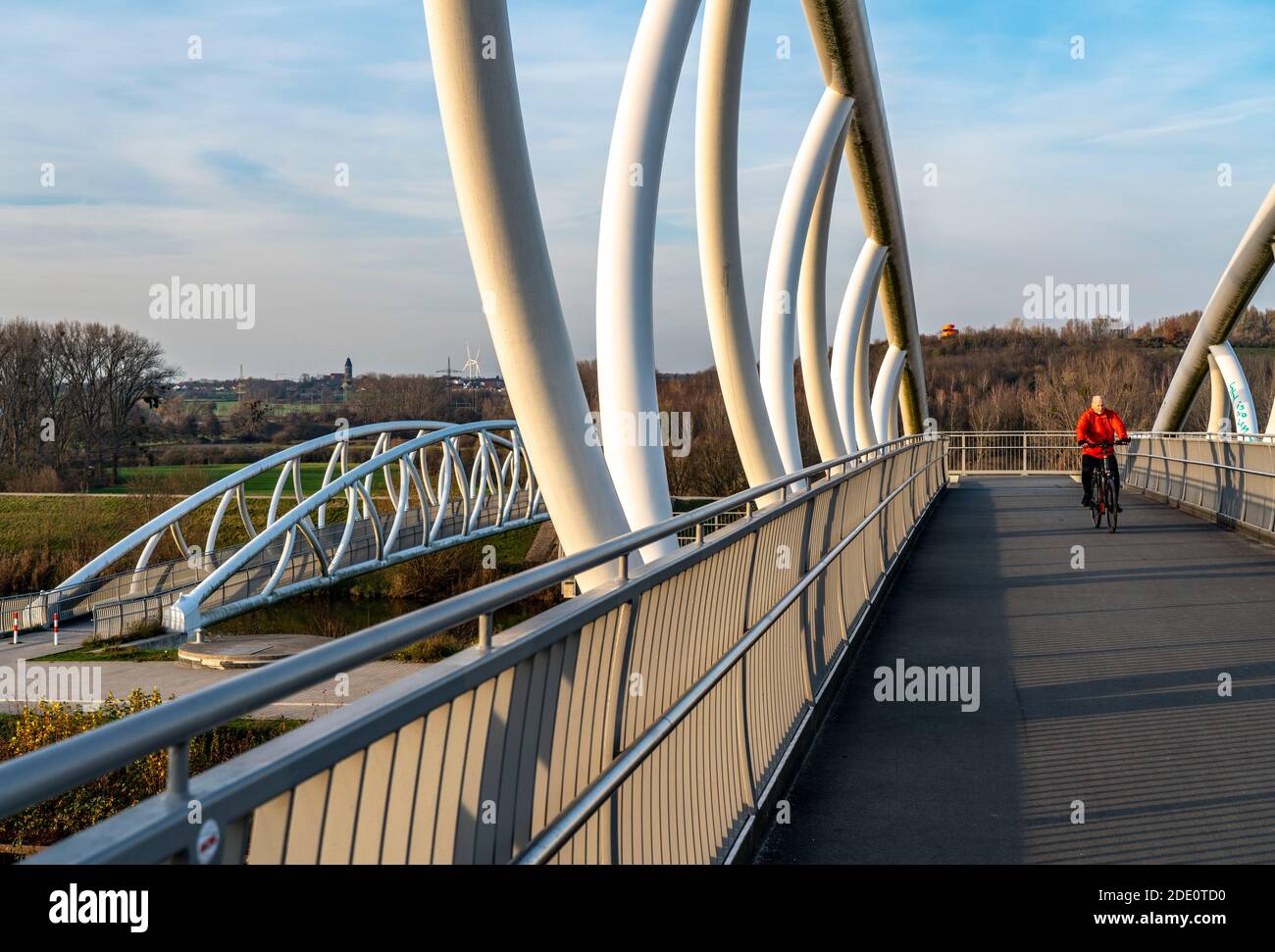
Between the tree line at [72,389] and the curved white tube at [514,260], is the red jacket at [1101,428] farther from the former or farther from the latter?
the tree line at [72,389]

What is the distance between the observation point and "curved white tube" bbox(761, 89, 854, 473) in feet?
44.7

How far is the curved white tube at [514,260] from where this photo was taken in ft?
18.2

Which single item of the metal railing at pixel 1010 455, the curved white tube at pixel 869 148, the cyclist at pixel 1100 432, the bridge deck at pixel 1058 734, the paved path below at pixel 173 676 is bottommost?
the paved path below at pixel 173 676

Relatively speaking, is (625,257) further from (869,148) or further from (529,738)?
(869,148)

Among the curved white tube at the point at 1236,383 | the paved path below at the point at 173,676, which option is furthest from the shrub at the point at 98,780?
the curved white tube at the point at 1236,383

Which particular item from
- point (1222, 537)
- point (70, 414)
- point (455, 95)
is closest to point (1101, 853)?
point (455, 95)

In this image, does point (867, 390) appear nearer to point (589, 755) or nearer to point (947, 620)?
point (947, 620)

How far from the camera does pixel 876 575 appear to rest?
11.4 metres

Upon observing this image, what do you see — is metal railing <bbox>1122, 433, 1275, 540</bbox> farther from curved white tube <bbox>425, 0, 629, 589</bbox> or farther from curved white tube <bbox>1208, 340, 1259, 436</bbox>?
curved white tube <bbox>1208, 340, 1259, 436</bbox>

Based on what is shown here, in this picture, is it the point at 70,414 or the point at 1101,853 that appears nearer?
the point at 1101,853

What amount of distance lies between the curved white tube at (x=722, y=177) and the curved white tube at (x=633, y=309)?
6.12ft

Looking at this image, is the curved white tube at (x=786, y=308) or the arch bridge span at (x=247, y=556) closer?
the curved white tube at (x=786, y=308)

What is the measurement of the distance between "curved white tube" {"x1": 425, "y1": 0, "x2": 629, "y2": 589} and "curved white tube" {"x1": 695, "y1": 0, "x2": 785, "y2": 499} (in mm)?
4283
